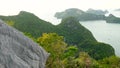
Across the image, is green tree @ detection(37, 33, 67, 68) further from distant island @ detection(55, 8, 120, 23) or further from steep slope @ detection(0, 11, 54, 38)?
distant island @ detection(55, 8, 120, 23)

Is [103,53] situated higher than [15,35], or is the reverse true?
[15,35]

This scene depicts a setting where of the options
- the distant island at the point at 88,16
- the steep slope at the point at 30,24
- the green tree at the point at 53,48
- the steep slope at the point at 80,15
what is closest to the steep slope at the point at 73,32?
the steep slope at the point at 30,24

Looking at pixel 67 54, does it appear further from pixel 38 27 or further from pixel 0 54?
pixel 38 27

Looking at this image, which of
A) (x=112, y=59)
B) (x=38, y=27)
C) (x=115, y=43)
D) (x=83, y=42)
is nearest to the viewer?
(x=112, y=59)

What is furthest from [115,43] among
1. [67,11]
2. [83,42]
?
[67,11]

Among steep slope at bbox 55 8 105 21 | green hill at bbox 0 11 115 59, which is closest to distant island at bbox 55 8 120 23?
steep slope at bbox 55 8 105 21

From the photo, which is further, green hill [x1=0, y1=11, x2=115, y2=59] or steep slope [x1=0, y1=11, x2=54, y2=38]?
steep slope [x1=0, y1=11, x2=54, y2=38]

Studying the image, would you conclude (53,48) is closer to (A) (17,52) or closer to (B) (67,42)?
(A) (17,52)

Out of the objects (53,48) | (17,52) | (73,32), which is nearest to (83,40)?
(73,32)

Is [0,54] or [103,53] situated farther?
[103,53]
